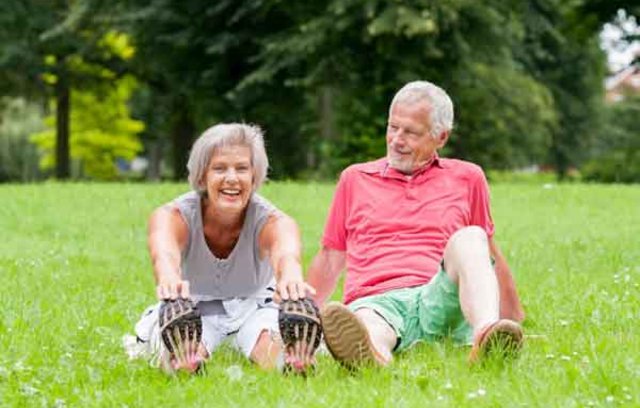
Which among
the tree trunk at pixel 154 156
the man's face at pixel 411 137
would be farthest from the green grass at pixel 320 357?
the tree trunk at pixel 154 156

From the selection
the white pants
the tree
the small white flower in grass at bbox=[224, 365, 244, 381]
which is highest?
the tree

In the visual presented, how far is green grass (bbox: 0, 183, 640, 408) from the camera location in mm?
4730

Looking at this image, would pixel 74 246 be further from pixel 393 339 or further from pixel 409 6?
pixel 409 6

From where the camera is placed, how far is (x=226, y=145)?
570 centimetres

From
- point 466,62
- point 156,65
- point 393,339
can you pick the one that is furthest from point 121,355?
point 156,65

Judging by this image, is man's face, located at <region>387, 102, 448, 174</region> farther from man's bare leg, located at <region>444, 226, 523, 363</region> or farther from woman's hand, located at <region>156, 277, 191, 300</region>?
woman's hand, located at <region>156, 277, 191, 300</region>

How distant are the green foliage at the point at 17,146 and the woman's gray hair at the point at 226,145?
43.0 metres

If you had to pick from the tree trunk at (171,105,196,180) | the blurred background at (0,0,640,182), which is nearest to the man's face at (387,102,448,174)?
the blurred background at (0,0,640,182)

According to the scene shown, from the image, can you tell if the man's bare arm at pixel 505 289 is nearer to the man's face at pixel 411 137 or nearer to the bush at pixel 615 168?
the man's face at pixel 411 137

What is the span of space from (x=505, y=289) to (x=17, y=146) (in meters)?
44.9

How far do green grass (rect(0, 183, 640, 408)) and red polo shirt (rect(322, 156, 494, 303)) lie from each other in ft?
1.76

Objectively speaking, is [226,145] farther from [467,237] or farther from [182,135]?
[182,135]

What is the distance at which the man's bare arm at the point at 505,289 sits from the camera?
611cm

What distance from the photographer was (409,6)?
2131cm
